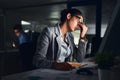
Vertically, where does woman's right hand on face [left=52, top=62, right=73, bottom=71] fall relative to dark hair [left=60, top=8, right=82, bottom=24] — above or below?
below

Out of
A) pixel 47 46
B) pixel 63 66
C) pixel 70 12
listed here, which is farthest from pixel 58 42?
pixel 63 66

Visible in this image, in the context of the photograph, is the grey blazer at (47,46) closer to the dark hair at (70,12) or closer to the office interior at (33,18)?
the dark hair at (70,12)

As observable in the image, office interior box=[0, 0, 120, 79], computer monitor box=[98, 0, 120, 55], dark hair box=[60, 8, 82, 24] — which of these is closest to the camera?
computer monitor box=[98, 0, 120, 55]

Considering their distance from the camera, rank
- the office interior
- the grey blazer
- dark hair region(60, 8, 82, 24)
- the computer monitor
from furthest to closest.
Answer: the office interior → dark hair region(60, 8, 82, 24) → the grey blazer → the computer monitor

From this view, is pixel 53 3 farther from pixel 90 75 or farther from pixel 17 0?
pixel 90 75

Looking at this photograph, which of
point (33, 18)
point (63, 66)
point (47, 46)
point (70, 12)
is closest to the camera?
point (63, 66)

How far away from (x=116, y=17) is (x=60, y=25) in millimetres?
→ 802

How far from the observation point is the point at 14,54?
30.4 ft

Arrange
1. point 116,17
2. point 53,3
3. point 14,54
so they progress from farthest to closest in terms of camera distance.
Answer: point 53,3 → point 14,54 → point 116,17

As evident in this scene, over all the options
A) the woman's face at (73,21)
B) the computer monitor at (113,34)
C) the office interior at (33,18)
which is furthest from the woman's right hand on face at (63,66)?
the office interior at (33,18)

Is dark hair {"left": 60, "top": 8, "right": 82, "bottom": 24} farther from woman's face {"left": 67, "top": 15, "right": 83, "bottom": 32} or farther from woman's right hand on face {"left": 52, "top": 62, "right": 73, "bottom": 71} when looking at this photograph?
woman's right hand on face {"left": 52, "top": 62, "right": 73, "bottom": 71}

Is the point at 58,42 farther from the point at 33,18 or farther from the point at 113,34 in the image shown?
the point at 33,18

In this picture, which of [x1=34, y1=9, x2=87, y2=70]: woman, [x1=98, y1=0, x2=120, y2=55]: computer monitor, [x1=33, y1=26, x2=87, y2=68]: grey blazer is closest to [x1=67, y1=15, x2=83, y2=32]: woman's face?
[x1=34, y1=9, x2=87, y2=70]: woman

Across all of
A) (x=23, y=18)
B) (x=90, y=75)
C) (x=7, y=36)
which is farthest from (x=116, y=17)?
(x=23, y=18)
